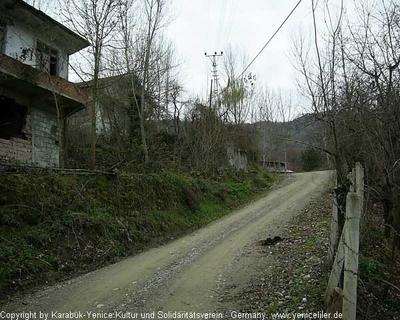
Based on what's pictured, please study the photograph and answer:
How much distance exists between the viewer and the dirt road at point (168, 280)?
5645mm

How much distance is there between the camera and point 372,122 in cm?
700

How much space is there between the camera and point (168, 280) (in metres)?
6.89

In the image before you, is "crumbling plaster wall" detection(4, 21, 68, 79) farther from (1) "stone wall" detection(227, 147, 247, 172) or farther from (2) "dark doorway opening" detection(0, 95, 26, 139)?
(1) "stone wall" detection(227, 147, 247, 172)

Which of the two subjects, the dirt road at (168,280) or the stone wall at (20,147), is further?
the stone wall at (20,147)

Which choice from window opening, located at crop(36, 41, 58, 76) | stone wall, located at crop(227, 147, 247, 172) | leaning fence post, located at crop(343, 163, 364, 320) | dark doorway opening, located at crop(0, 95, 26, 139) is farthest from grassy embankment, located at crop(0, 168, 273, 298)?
stone wall, located at crop(227, 147, 247, 172)

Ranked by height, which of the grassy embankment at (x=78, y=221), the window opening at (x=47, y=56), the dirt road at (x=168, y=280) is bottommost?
the dirt road at (x=168, y=280)

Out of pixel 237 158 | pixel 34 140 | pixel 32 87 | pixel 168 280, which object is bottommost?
pixel 168 280

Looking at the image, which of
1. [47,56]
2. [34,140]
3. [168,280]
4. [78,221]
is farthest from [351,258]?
[47,56]

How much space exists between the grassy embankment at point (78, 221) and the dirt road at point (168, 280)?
0.67 m

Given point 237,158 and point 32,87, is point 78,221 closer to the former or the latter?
point 32,87

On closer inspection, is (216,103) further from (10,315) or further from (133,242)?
(10,315)

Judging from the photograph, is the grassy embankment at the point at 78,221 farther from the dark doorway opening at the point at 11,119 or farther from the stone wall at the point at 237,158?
the stone wall at the point at 237,158

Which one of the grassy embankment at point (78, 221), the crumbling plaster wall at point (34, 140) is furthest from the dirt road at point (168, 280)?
the crumbling plaster wall at point (34, 140)

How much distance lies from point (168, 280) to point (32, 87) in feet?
33.6
